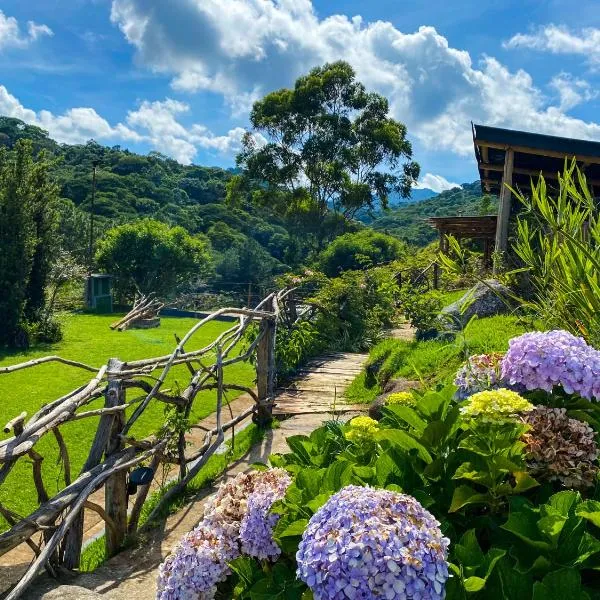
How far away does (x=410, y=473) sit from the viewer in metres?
1.65

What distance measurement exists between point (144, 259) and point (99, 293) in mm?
2982

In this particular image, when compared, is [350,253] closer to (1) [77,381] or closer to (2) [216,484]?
(1) [77,381]

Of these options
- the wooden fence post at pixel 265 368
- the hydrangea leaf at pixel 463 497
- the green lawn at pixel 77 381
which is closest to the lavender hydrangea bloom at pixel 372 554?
the hydrangea leaf at pixel 463 497

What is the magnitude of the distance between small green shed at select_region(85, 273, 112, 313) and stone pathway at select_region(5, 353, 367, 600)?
1397 centimetres

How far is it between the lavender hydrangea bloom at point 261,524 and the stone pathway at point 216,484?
1.01 meters

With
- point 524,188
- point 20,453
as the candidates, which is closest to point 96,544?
point 20,453

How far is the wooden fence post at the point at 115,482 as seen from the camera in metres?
3.35

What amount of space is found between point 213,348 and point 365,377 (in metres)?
3.59

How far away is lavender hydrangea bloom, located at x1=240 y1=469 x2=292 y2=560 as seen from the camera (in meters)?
1.61

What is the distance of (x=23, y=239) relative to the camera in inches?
517

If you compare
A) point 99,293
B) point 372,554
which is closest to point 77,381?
point 372,554

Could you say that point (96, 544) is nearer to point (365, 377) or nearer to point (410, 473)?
point (410, 473)

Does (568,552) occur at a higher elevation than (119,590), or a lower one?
higher

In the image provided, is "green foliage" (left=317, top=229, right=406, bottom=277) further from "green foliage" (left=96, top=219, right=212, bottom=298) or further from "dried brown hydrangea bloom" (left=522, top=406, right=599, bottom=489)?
"dried brown hydrangea bloom" (left=522, top=406, right=599, bottom=489)
